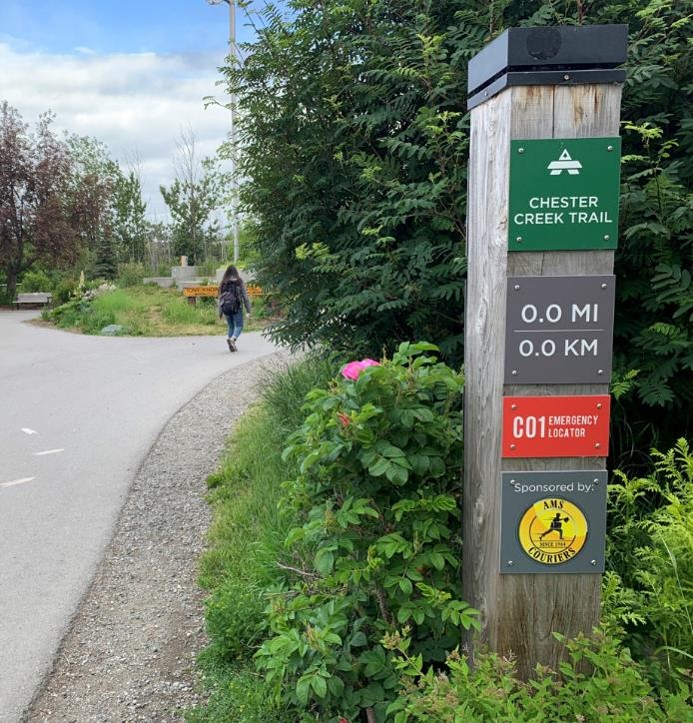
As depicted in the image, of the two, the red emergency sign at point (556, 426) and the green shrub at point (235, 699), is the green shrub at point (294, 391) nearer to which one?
the green shrub at point (235, 699)

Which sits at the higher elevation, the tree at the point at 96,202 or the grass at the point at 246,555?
the tree at the point at 96,202

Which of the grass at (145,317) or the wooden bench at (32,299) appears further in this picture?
the wooden bench at (32,299)

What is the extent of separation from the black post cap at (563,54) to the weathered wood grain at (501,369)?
0.03m

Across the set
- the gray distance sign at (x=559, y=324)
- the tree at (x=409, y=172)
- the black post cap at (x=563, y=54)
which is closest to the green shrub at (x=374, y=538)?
the gray distance sign at (x=559, y=324)

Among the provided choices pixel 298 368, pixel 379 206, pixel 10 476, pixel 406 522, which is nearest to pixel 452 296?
pixel 379 206

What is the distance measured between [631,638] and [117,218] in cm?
3397

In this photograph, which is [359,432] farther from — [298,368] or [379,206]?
[298,368]

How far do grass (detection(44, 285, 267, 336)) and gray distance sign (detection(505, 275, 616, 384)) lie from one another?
1580 cm

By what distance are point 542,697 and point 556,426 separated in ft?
2.50

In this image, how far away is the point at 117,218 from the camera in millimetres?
33562

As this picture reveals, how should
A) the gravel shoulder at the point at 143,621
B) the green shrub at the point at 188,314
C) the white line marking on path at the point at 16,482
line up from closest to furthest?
the gravel shoulder at the point at 143,621, the white line marking on path at the point at 16,482, the green shrub at the point at 188,314

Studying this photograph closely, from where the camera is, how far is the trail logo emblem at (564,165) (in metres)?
2.12

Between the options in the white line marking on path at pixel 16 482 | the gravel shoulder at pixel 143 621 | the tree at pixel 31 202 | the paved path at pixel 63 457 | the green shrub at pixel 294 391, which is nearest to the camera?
the gravel shoulder at pixel 143 621

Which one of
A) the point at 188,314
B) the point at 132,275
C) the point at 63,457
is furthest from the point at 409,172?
the point at 132,275
